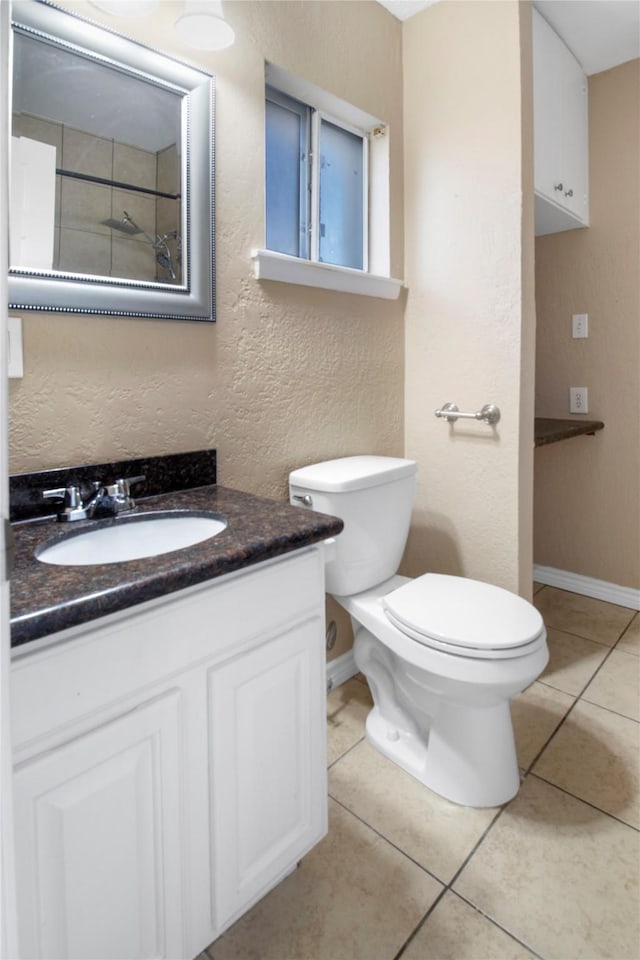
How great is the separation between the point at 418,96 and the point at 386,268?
60 centimetres

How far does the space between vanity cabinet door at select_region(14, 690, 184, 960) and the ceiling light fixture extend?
1358 millimetres

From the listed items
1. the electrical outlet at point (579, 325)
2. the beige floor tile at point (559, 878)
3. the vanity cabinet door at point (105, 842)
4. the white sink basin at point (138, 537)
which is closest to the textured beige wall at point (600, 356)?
the electrical outlet at point (579, 325)

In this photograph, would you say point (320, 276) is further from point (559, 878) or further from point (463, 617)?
point (559, 878)

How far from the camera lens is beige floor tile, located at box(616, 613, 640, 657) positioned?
2.09 meters

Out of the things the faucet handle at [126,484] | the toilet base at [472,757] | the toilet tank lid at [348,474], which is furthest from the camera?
the toilet tank lid at [348,474]

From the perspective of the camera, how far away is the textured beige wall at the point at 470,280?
5.50ft

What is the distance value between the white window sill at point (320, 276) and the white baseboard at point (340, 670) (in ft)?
4.11

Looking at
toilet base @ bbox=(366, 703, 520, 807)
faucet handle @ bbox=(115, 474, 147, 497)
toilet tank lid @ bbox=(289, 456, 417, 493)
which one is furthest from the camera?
toilet tank lid @ bbox=(289, 456, 417, 493)

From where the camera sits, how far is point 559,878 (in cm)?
116

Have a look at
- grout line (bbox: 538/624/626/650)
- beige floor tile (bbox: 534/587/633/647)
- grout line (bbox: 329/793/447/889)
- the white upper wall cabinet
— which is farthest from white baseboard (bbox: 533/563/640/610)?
grout line (bbox: 329/793/447/889)

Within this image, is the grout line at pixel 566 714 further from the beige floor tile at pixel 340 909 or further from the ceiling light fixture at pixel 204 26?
the ceiling light fixture at pixel 204 26

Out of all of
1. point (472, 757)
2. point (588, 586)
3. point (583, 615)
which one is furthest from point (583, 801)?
point (588, 586)

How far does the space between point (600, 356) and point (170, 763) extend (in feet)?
7.94

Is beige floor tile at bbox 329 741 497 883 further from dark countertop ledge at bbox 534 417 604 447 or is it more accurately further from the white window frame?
the white window frame
